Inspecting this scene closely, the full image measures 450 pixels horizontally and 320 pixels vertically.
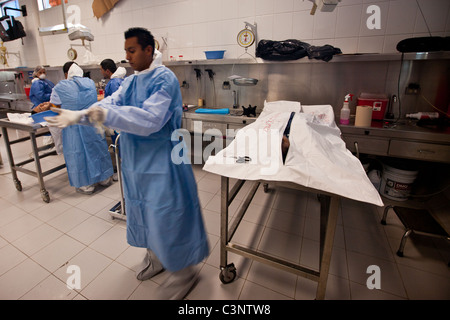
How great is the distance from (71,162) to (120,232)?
1004 millimetres

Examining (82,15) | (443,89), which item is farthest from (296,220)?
(82,15)

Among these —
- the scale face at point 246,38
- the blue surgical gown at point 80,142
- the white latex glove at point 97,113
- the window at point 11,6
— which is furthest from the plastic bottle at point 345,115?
the window at point 11,6

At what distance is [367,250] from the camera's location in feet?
6.07

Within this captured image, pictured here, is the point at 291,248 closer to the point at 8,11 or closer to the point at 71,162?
the point at 71,162

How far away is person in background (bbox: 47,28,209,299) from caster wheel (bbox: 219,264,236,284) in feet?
0.64

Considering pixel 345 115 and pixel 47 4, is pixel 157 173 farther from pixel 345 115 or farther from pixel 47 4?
pixel 47 4

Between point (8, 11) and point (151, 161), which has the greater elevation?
point (8, 11)

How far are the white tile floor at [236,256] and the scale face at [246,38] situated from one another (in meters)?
1.79

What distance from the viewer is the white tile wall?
2354 mm

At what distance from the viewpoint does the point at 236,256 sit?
5.92 feet

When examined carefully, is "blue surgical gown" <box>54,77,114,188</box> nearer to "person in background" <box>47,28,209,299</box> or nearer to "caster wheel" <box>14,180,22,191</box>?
"caster wheel" <box>14,180,22,191</box>

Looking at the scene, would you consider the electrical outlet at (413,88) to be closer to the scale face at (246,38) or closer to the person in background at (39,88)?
the scale face at (246,38)

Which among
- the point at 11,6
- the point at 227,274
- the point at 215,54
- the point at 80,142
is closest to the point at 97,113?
the point at 227,274

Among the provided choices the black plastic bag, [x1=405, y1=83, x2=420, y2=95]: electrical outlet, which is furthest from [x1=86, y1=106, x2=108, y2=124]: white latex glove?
the black plastic bag
